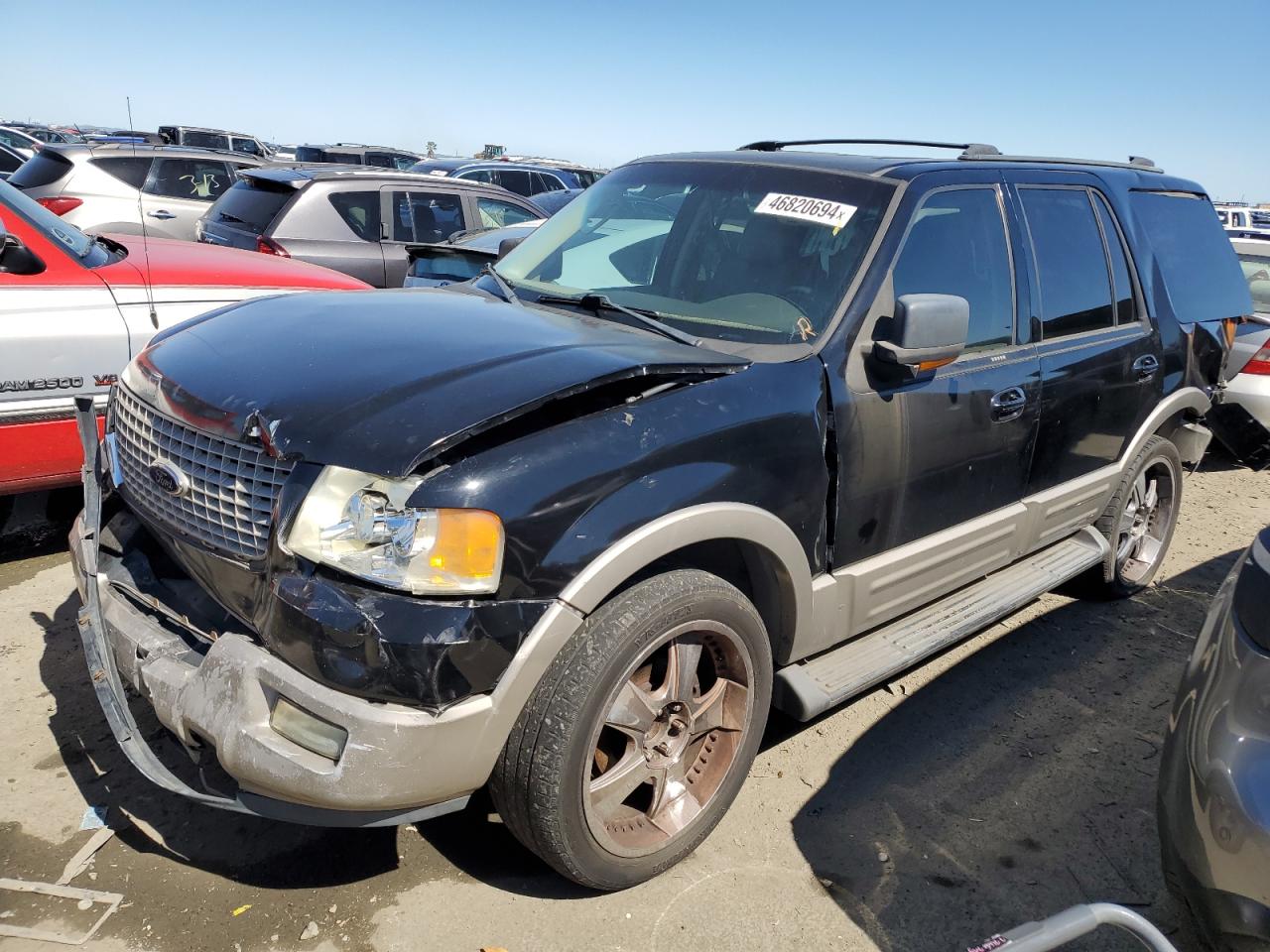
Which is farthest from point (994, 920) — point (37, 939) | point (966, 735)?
point (37, 939)

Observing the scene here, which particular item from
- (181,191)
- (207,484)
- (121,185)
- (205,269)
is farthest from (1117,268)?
(181,191)

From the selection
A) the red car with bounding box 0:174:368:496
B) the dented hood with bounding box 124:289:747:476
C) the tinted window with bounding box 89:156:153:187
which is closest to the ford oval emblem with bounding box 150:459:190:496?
the dented hood with bounding box 124:289:747:476

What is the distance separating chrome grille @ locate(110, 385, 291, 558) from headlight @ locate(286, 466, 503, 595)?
24 cm

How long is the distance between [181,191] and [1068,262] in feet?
32.3

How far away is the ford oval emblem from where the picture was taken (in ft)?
8.07

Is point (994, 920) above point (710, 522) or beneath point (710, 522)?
beneath

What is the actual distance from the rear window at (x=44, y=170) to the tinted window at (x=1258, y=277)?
10.5 metres

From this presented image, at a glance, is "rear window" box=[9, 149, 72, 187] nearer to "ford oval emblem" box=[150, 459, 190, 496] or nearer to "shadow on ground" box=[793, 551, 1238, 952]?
"ford oval emblem" box=[150, 459, 190, 496]

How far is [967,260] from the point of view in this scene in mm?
3439

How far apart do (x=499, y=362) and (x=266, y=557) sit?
0.74 meters

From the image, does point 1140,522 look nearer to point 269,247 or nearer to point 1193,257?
point 1193,257

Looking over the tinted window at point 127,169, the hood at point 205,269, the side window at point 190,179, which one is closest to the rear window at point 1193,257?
the hood at point 205,269

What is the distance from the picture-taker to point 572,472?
7.29ft

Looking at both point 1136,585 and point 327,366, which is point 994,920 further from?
point 1136,585
